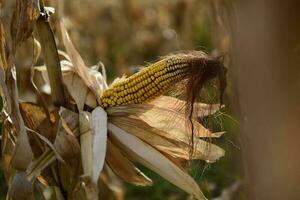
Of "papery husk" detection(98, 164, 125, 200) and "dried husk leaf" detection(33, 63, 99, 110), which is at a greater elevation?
"dried husk leaf" detection(33, 63, 99, 110)

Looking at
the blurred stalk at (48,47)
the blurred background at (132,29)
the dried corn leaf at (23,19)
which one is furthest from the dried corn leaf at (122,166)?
the blurred background at (132,29)

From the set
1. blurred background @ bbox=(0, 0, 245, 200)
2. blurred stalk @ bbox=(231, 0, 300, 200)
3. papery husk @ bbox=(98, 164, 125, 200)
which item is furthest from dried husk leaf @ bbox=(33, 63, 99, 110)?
blurred background @ bbox=(0, 0, 245, 200)

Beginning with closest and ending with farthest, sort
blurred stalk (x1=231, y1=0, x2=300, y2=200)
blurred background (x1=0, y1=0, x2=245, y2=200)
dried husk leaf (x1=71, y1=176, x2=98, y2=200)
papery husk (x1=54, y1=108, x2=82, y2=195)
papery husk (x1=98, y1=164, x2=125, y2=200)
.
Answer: blurred stalk (x1=231, y1=0, x2=300, y2=200) < dried husk leaf (x1=71, y1=176, x2=98, y2=200) < papery husk (x1=54, y1=108, x2=82, y2=195) < papery husk (x1=98, y1=164, x2=125, y2=200) < blurred background (x1=0, y1=0, x2=245, y2=200)

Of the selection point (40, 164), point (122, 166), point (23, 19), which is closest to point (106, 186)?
point (122, 166)

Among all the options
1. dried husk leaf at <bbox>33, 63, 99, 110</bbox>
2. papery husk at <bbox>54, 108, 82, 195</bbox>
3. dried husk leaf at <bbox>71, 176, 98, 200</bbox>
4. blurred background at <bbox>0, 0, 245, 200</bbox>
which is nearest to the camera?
dried husk leaf at <bbox>71, 176, 98, 200</bbox>

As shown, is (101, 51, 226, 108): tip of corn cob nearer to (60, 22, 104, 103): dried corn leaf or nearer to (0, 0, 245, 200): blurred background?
(60, 22, 104, 103): dried corn leaf

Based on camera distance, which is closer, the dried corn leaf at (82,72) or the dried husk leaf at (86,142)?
the dried husk leaf at (86,142)

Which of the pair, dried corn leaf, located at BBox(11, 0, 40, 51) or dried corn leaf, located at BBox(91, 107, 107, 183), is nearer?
dried corn leaf, located at BBox(91, 107, 107, 183)

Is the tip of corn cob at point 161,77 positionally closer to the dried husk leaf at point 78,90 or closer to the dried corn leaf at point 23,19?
the dried husk leaf at point 78,90
